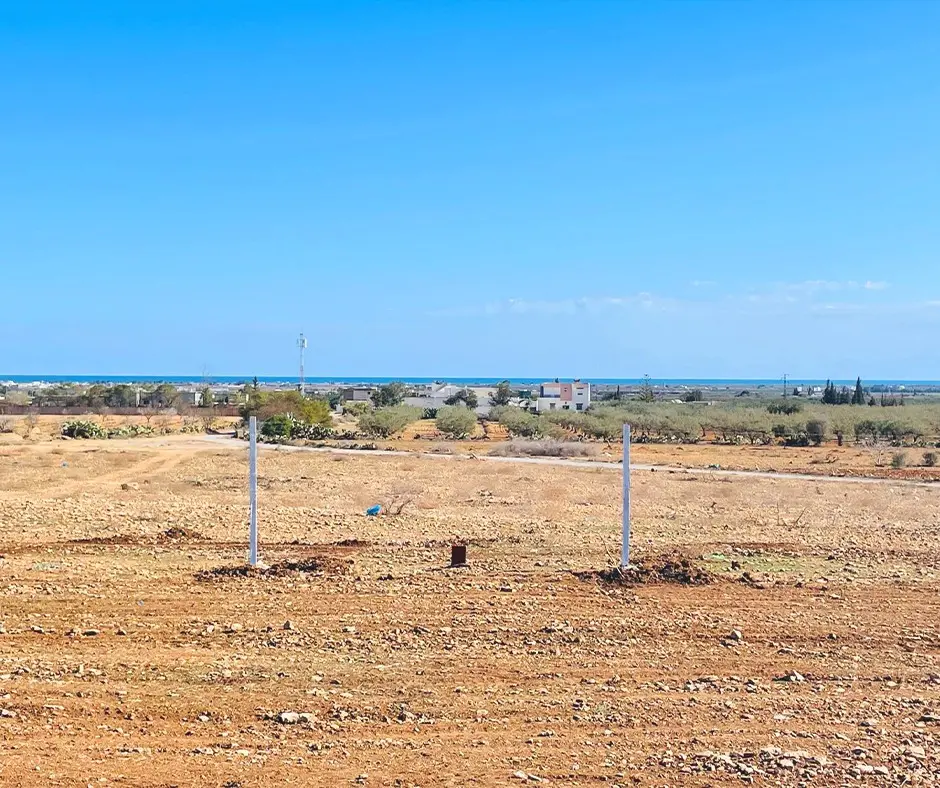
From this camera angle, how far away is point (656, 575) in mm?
12281

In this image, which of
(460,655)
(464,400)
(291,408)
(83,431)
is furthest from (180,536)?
(464,400)

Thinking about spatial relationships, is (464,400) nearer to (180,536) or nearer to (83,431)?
(83,431)

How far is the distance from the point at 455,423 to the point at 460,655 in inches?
2024

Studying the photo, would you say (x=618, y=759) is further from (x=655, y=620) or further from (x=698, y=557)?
(x=698, y=557)

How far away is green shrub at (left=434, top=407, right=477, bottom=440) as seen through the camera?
196 feet

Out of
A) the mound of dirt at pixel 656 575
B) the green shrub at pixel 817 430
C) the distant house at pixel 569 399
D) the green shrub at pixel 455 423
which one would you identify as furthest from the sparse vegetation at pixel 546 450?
the distant house at pixel 569 399

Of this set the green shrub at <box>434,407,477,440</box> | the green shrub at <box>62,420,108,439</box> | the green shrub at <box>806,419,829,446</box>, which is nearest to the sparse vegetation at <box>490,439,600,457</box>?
the green shrub at <box>434,407,477,440</box>

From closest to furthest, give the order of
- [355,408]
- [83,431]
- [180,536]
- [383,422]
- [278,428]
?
[180,536] < [83,431] < [278,428] < [383,422] < [355,408]

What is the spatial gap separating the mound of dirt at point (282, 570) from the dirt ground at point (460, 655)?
0.06 m

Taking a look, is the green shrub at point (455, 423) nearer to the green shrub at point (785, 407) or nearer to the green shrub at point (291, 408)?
the green shrub at point (291, 408)

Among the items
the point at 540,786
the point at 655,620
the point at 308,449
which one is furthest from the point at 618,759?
the point at 308,449

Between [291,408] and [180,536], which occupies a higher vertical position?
[291,408]

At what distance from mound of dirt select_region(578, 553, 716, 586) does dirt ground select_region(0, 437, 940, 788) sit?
5.8 inches

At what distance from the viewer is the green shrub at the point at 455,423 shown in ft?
196
